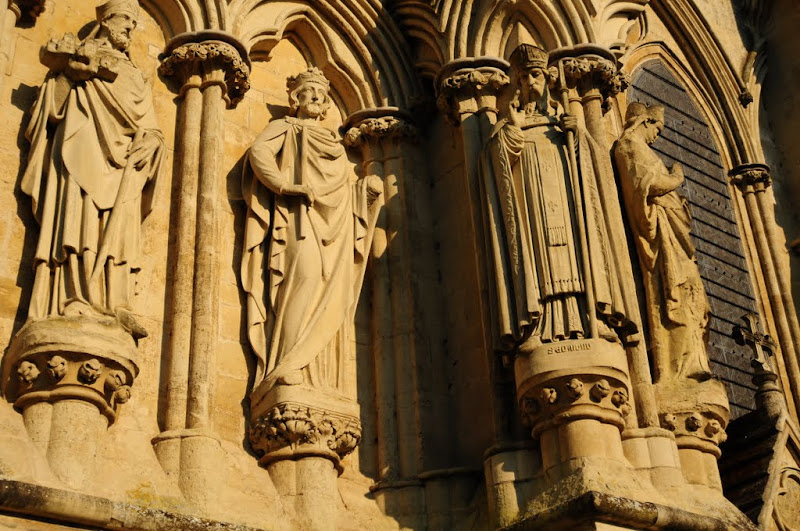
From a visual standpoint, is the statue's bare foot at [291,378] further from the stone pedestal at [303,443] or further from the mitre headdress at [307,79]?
the mitre headdress at [307,79]

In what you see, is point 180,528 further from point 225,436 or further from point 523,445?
point 523,445

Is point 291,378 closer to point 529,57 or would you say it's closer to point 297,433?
point 297,433

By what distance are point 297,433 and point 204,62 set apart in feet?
9.57

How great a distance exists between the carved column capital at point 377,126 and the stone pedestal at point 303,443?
2559 millimetres

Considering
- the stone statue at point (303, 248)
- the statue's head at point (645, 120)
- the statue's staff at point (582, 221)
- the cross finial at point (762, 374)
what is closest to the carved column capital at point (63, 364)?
the stone statue at point (303, 248)

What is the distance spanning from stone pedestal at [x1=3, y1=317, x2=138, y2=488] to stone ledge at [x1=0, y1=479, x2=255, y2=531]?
365 millimetres

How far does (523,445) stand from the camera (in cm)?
854

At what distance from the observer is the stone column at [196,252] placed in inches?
314

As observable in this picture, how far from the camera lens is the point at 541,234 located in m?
8.77

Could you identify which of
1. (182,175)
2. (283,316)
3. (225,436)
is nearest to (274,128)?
(182,175)

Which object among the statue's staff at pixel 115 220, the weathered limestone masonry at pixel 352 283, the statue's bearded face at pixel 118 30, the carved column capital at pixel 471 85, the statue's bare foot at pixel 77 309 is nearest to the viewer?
the statue's bare foot at pixel 77 309

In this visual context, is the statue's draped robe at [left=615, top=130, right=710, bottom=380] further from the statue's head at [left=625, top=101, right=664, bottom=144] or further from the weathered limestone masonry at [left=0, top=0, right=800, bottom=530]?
the statue's head at [left=625, top=101, right=664, bottom=144]

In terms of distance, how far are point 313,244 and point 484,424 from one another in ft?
5.68

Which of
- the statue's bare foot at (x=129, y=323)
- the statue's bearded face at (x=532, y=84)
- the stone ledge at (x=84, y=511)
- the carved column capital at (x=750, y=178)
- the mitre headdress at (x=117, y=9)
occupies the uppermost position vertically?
the carved column capital at (x=750, y=178)
